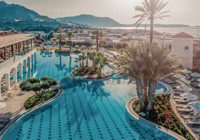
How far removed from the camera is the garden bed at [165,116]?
11.1m

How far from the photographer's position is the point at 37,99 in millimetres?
15625

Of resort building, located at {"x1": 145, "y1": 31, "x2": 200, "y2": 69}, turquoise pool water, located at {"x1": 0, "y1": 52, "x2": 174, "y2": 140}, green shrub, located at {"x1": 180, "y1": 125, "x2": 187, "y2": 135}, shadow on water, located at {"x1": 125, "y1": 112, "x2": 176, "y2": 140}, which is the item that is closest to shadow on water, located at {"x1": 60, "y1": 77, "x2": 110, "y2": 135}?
turquoise pool water, located at {"x1": 0, "y1": 52, "x2": 174, "y2": 140}

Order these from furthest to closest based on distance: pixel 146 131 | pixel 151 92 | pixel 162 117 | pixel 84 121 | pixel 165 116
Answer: pixel 151 92, pixel 165 116, pixel 162 117, pixel 84 121, pixel 146 131

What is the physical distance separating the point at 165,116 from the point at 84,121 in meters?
6.03

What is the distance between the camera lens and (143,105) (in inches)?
550

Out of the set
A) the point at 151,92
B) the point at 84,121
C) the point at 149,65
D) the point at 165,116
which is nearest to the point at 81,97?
the point at 84,121

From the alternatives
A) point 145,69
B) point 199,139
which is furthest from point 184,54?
point 199,139

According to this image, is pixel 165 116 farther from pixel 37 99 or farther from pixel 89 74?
pixel 89 74

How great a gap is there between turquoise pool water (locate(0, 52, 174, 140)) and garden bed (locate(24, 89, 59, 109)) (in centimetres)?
79

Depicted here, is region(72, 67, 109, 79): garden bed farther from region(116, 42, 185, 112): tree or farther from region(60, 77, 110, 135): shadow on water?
region(116, 42, 185, 112): tree

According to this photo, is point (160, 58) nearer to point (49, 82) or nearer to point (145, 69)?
point (145, 69)

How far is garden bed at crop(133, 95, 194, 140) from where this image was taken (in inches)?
436

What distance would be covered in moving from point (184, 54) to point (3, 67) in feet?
85.5

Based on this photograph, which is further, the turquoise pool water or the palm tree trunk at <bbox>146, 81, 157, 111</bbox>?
the palm tree trunk at <bbox>146, 81, 157, 111</bbox>
